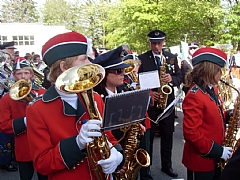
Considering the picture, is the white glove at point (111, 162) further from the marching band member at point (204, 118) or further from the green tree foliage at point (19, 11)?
the green tree foliage at point (19, 11)

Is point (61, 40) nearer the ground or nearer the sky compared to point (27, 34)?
nearer the sky

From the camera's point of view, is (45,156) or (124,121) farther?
(124,121)

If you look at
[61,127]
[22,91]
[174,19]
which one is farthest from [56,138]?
[174,19]

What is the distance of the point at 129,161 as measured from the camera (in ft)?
8.80

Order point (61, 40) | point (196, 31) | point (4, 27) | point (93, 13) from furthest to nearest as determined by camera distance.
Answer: point (93, 13)
point (4, 27)
point (196, 31)
point (61, 40)

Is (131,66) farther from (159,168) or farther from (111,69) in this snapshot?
(159,168)

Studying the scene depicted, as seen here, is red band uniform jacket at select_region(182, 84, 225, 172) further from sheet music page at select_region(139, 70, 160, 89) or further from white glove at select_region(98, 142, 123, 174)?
sheet music page at select_region(139, 70, 160, 89)

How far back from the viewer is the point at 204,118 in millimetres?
2691

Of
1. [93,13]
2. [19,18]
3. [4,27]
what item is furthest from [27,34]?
[19,18]

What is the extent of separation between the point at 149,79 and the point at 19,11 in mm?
55900

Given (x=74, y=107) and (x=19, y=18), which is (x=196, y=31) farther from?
(x=19, y=18)

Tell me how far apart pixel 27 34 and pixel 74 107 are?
3007 cm

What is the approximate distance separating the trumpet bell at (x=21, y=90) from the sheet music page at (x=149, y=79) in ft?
5.43

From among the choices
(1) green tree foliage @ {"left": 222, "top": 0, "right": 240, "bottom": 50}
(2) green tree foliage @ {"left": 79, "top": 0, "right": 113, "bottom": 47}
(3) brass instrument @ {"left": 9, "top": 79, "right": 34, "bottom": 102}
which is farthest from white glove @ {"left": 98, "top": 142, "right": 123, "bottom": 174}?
(2) green tree foliage @ {"left": 79, "top": 0, "right": 113, "bottom": 47}
